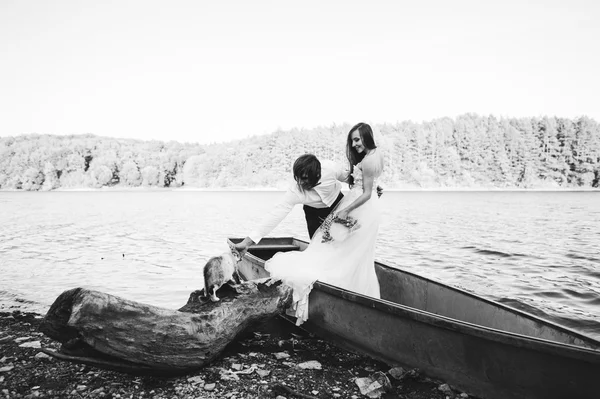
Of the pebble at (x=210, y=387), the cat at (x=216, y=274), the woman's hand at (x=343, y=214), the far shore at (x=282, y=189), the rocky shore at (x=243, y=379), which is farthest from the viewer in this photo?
the far shore at (x=282, y=189)

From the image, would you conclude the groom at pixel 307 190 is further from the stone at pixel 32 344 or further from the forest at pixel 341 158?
the forest at pixel 341 158

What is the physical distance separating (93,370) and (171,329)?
1226mm

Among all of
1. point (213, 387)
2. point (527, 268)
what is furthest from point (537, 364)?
point (527, 268)

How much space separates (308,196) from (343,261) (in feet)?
3.28

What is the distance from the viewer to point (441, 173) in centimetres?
10606

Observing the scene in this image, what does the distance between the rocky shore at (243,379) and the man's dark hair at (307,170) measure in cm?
221

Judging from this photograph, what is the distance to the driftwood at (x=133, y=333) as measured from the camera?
405 centimetres

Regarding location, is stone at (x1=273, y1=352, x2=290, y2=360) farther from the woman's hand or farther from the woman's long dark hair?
the woman's long dark hair

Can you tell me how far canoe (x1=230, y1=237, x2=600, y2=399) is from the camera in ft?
11.3

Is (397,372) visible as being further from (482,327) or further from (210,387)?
(210,387)

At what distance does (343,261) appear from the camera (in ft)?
19.0

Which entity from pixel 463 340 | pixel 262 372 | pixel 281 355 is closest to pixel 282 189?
pixel 281 355

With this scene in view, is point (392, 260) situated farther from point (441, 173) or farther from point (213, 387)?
point (441, 173)

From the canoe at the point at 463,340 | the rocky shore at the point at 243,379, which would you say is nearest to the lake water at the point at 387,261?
the canoe at the point at 463,340
